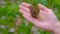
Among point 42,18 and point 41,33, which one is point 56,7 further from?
point 42,18

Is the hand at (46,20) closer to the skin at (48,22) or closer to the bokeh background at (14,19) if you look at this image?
the skin at (48,22)

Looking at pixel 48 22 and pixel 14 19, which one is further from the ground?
pixel 48 22

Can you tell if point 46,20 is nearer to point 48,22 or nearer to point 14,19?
point 48,22

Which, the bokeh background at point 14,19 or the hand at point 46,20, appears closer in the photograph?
the hand at point 46,20

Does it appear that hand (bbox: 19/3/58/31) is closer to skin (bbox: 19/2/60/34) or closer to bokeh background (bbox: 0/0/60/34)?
skin (bbox: 19/2/60/34)

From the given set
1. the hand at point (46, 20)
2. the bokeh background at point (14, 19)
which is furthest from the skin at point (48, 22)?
the bokeh background at point (14, 19)

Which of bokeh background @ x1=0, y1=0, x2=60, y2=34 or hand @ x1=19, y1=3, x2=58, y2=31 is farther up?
hand @ x1=19, y1=3, x2=58, y2=31


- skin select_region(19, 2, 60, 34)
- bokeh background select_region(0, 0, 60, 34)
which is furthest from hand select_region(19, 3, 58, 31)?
bokeh background select_region(0, 0, 60, 34)

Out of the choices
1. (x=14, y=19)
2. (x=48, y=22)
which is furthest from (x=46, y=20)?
(x=14, y=19)

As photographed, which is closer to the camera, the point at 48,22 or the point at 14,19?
Answer: the point at 48,22

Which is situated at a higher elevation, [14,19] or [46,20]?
[46,20]

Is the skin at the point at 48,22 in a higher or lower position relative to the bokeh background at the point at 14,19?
higher

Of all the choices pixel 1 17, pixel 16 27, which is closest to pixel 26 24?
pixel 16 27
